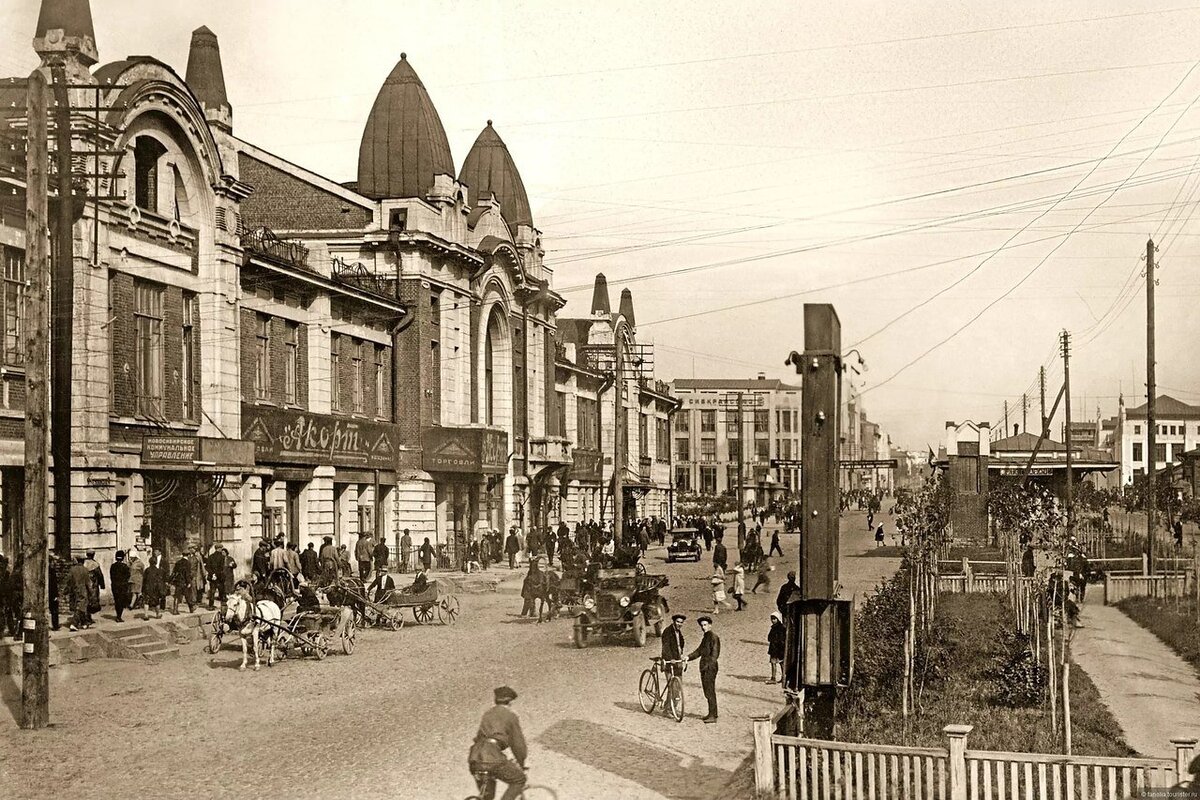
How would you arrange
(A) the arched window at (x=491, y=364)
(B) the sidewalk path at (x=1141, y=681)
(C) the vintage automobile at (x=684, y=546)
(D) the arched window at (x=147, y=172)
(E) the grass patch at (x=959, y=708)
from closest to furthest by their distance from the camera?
(E) the grass patch at (x=959, y=708) < (B) the sidewalk path at (x=1141, y=681) < (D) the arched window at (x=147, y=172) < (C) the vintage automobile at (x=684, y=546) < (A) the arched window at (x=491, y=364)

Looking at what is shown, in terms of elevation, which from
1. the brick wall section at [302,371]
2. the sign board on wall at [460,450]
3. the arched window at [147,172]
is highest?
the arched window at [147,172]

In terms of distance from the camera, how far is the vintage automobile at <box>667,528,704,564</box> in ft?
166

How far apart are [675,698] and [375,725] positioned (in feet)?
12.4

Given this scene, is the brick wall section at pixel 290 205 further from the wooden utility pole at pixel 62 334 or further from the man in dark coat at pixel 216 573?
the wooden utility pole at pixel 62 334

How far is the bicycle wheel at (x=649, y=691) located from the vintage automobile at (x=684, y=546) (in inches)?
1334

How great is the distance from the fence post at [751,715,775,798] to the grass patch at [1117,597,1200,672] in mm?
13336

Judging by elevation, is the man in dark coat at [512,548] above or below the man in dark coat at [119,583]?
below

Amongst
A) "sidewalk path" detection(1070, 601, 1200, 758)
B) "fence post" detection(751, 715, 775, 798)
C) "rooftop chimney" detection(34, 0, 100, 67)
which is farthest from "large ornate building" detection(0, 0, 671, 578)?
"sidewalk path" detection(1070, 601, 1200, 758)

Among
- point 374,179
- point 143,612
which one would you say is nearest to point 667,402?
point 374,179

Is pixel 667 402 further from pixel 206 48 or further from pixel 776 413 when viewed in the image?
pixel 206 48

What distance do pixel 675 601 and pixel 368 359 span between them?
14651 mm

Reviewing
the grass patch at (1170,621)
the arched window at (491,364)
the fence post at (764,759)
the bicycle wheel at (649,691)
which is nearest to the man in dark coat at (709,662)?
the bicycle wheel at (649,691)

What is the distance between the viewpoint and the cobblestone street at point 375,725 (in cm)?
1227

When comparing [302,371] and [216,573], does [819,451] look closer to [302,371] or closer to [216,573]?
[216,573]
